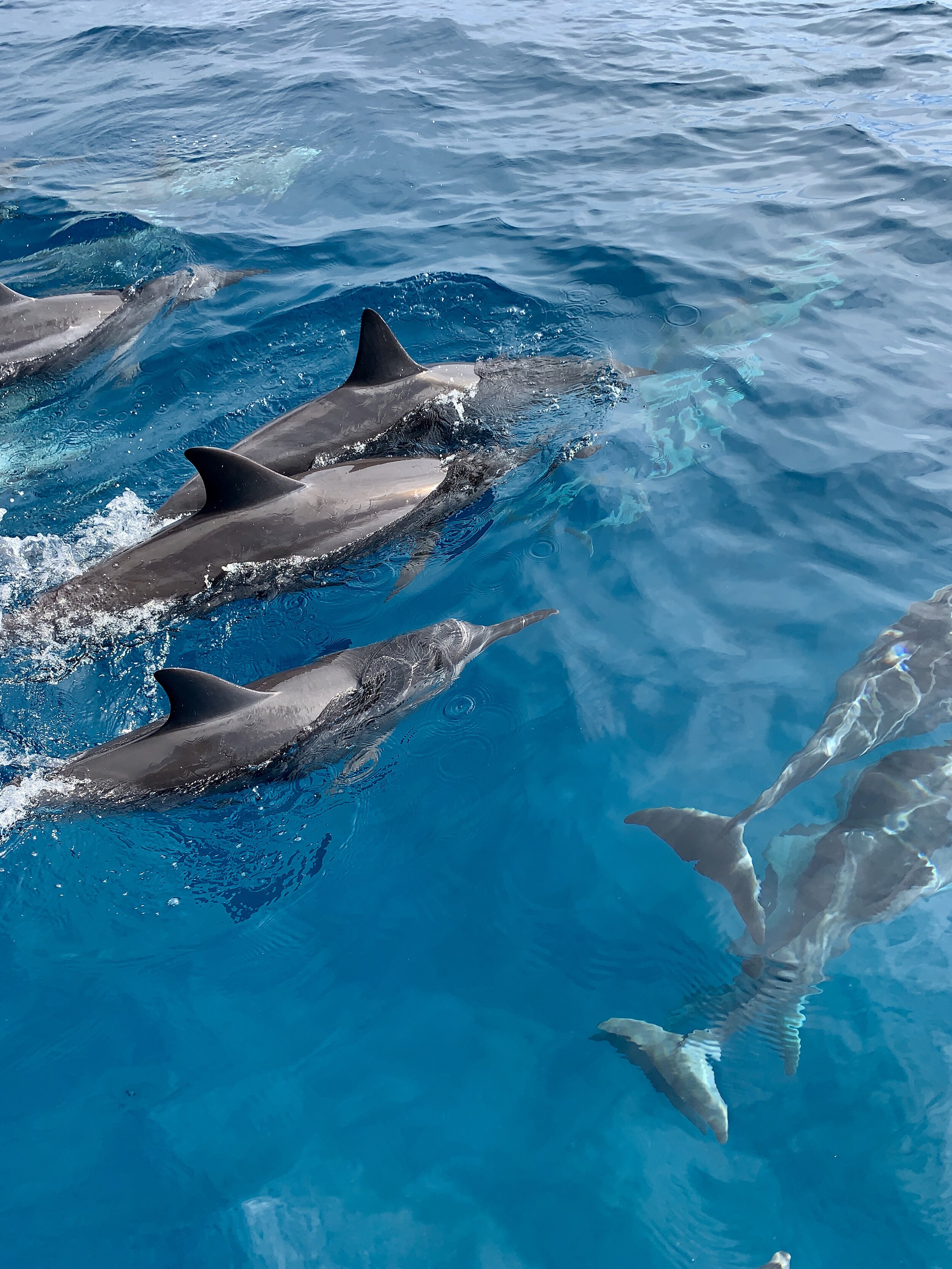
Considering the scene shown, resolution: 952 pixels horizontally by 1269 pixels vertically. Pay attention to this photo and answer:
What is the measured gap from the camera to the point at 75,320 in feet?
37.6

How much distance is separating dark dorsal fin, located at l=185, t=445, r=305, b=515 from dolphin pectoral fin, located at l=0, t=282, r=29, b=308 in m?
5.80

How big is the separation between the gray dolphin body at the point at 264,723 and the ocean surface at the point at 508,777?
18 centimetres

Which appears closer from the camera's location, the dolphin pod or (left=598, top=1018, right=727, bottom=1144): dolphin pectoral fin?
(left=598, top=1018, right=727, bottom=1144): dolphin pectoral fin

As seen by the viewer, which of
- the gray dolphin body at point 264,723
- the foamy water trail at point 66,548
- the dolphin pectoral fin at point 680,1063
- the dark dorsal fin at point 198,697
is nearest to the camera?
the dolphin pectoral fin at point 680,1063

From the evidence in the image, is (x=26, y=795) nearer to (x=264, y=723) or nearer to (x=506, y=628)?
(x=264, y=723)

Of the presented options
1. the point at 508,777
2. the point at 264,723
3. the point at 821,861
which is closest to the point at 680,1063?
the point at 821,861

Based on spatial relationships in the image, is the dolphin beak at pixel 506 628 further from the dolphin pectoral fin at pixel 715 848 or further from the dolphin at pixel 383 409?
the dolphin at pixel 383 409

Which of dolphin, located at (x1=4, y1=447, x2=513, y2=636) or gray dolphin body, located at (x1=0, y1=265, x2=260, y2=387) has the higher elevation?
gray dolphin body, located at (x1=0, y1=265, x2=260, y2=387)

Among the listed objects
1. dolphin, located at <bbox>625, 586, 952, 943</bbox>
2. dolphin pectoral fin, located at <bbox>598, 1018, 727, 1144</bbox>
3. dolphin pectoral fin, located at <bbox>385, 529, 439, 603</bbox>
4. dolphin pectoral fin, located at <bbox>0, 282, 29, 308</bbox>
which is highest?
dolphin pectoral fin, located at <bbox>0, 282, 29, 308</bbox>

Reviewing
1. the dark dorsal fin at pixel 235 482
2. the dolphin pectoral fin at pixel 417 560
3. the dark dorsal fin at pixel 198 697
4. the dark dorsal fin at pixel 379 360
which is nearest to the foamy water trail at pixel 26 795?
the dark dorsal fin at pixel 198 697

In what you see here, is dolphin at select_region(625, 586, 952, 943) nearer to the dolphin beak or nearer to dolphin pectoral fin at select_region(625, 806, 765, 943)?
dolphin pectoral fin at select_region(625, 806, 765, 943)

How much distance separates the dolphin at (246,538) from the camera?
280 inches

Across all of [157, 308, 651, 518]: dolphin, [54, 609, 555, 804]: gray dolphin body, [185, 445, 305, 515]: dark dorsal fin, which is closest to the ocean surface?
[54, 609, 555, 804]: gray dolphin body

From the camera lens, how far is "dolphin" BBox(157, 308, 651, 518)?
864cm
